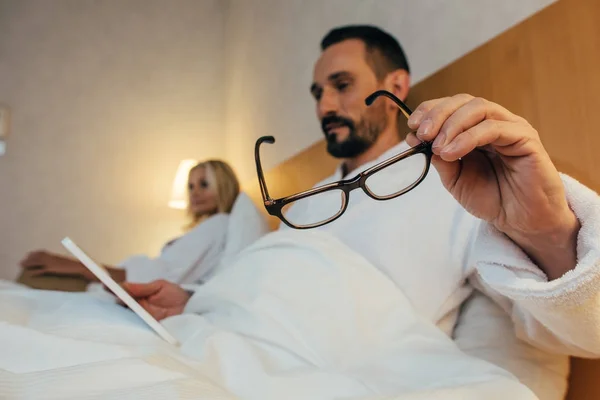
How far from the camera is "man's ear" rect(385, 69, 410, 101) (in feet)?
3.64

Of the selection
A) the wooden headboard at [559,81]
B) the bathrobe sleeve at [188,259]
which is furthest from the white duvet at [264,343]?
the bathrobe sleeve at [188,259]

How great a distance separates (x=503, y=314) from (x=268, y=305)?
0.33 meters

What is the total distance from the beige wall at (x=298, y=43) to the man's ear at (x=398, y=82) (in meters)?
0.04

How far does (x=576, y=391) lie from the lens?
0.71m

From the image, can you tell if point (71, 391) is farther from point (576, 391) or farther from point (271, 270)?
point (576, 391)

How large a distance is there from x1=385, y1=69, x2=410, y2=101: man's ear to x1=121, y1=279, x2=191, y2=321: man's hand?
616 mm

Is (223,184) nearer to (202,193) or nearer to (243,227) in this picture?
(202,193)

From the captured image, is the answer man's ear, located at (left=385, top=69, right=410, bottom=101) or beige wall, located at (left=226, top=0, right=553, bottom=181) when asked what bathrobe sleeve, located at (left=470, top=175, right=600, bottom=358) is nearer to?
beige wall, located at (left=226, top=0, right=553, bottom=181)

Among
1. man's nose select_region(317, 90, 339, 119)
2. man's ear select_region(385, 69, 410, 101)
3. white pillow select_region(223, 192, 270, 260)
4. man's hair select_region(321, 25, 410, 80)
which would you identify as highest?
man's hair select_region(321, 25, 410, 80)

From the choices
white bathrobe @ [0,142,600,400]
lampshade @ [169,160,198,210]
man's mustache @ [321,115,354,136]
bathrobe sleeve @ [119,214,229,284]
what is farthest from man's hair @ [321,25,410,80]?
lampshade @ [169,160,198,210]

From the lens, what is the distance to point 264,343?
2.02 ft

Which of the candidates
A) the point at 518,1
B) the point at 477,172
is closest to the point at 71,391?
the point at 477,172

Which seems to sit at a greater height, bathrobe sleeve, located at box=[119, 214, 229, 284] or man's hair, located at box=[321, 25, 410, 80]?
man's hair, located at box=[321, 25, 410, 80]

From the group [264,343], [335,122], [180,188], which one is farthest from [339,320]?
[180,188]
